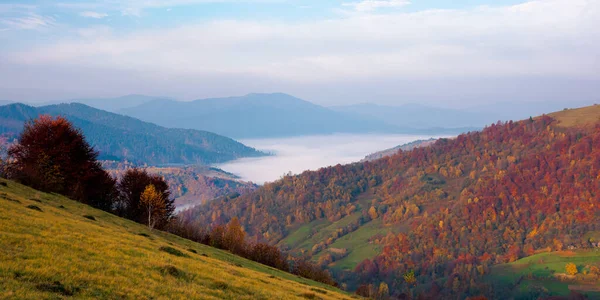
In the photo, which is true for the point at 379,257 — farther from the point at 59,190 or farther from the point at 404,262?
the point at 59,190

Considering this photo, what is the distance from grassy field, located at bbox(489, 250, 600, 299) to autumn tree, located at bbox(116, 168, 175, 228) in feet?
432

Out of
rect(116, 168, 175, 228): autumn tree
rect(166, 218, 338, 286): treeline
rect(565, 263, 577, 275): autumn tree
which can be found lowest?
rect(565, 263, 577, 275): autumn tree

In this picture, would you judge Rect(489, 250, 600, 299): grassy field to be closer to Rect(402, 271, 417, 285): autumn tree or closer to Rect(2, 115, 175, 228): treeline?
Rect(402, 271, 417, 285): autumn tree

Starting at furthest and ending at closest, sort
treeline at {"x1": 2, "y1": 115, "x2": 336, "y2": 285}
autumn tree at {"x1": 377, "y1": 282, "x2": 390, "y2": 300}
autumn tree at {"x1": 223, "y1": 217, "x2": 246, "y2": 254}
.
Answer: autumn tree at {"x1": 377, "y1": 282, "x2": 390, "y2": 300} → autumn tree at {"x1": 223, "y1": 217, "x2": 246, "y2": 254} → treeline at {"x1": 2, "y1": 115, "x2": 336, "y2": 285}

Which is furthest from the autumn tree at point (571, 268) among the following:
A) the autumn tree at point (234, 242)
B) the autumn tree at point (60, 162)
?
the autumn tree at point (60, 162)

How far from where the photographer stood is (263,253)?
68062 mm

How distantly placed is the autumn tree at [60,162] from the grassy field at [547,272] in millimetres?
141918

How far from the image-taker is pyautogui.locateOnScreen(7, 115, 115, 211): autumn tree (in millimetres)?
48219

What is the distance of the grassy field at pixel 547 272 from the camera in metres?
149

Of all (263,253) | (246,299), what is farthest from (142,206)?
(246,299)

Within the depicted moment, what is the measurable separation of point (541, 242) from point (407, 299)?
367ft

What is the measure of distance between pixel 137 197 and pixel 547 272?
501 ft

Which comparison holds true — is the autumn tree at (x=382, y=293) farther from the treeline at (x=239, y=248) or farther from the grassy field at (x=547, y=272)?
the grassy field at (x=547, y=272)

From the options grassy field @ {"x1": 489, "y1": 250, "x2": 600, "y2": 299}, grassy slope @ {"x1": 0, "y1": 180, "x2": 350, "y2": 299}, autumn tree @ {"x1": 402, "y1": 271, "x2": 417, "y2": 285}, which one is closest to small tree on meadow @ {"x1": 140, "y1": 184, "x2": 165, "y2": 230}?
grassy slope @ {"x1": 0, "y1": 180, "x2": 350, "y2": 299}
